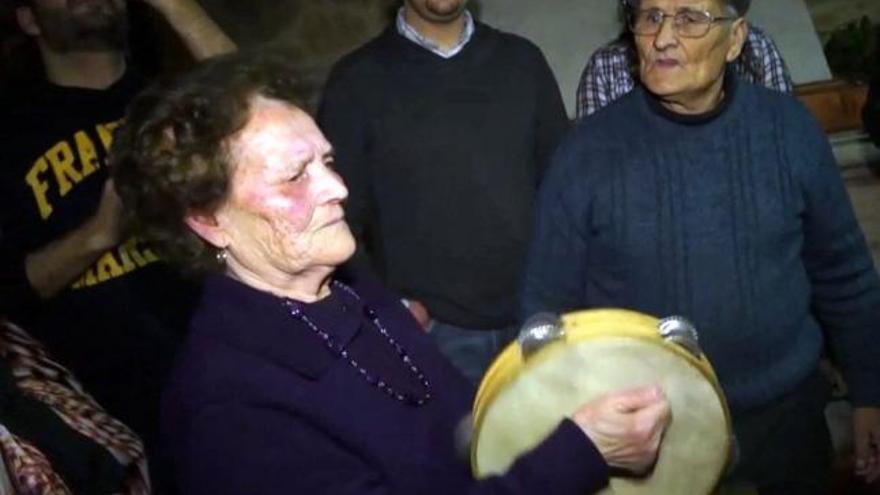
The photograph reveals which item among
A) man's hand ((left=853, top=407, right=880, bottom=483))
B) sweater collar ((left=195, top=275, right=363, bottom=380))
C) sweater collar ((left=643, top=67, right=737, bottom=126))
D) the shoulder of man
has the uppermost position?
sweater collar ((left=643, top=67, right=737, bottom=126))

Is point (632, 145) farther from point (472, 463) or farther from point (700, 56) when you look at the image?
point (472, 463)

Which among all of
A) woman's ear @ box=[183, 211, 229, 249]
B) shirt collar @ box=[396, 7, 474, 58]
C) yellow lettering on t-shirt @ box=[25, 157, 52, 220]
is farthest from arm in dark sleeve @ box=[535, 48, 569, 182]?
woman's ear @ box=[183, 211, 229, 249]

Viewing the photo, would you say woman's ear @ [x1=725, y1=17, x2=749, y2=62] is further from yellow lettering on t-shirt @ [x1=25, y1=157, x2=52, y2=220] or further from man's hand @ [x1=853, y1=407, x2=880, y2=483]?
yellow lettering on t-shirt @ [x1=25, y1=157, x2=52, y2=220]

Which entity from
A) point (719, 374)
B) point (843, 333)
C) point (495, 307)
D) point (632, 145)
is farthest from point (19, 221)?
point (843, 333)

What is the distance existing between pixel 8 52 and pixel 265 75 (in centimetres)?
142

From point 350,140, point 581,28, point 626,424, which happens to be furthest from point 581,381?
Result: point 581,28

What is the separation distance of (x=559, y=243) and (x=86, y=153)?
3.63 ft

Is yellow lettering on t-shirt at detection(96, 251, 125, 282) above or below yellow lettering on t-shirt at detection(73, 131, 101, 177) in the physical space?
below

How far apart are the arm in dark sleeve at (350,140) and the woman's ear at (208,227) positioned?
123cm

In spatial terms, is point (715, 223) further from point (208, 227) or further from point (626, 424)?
point (208, 227)

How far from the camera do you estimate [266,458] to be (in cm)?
154

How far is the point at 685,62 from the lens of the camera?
2.33 m

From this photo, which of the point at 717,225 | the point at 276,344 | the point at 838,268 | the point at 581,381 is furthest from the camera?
the point at 838,268

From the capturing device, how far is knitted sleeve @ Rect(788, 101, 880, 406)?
2.34 metres
